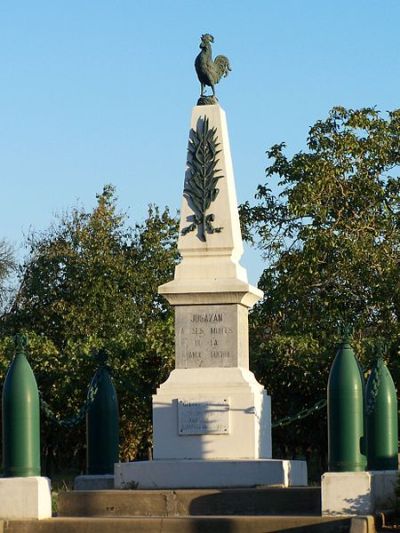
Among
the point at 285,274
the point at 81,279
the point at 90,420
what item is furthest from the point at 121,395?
the point at 81,279

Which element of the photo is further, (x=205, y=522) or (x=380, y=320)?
(x=380, y=320)

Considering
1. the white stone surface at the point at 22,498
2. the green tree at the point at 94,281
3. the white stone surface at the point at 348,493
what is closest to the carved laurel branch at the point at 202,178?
the white stone surface at the point at 22,498

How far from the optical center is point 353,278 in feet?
119

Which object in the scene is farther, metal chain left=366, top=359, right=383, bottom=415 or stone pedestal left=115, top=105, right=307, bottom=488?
stone pedestal left=115, top=105, right=307, bottom=488

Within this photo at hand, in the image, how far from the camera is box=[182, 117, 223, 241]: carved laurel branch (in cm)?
2058

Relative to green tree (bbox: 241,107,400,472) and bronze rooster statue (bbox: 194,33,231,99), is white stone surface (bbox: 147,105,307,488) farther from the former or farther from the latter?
green tree (bbox: 241,107,400,472)

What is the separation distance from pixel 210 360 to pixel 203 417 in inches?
32.9

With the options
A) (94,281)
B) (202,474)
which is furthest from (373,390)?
(94,281)

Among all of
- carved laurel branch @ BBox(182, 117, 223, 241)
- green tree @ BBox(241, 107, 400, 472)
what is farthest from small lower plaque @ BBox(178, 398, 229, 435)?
green tree @ BBox(241, 107, 400, 472)

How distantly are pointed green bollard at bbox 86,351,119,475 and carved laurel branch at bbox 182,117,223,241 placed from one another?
239cm

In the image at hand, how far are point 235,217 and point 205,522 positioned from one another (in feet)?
18.4

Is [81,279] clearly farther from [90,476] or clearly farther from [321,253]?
[90,476]

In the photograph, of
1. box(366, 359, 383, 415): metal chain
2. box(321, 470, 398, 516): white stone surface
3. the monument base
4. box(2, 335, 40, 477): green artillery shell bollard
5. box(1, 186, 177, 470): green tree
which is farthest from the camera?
box(1, 186, 177, 470): green tree

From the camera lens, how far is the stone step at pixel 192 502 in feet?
57.4
